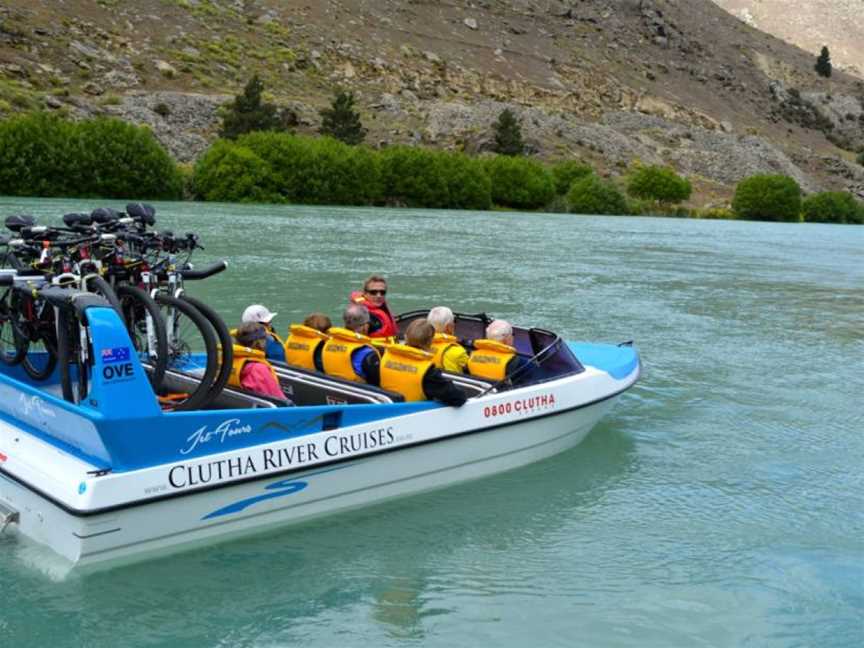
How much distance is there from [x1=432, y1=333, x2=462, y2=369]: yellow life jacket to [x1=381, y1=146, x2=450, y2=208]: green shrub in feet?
190

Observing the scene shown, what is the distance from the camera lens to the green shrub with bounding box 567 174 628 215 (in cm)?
7338

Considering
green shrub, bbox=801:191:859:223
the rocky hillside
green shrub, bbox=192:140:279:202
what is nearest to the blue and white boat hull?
green shrub, bbox=192:140:279:202

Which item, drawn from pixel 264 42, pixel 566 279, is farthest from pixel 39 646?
pixel 264 42

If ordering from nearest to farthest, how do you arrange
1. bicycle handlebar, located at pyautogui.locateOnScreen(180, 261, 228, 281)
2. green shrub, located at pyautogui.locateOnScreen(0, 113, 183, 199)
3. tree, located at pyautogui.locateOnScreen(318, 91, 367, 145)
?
1. bicycle handlebar, located at pyautogui.locateOnScreen(180, 261, 228, 281)
2. green shrub, located at pyautogui.locateOnScreen(0, 113, 183, 199)
3. tree, located at pyautogui.locateOnScreen(318, 91, 367, 145)

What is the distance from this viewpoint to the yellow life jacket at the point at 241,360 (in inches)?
270

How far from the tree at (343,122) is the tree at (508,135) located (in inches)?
497

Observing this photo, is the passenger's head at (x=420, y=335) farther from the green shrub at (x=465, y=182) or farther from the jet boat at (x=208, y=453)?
the green shrub at (x=465, y=182)

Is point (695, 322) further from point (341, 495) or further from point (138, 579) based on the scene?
point (138, 579)

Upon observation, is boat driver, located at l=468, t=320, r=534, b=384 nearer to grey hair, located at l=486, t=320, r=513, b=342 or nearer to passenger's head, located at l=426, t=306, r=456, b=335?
grey hair, located at l=486, t=320, r=513, b=342

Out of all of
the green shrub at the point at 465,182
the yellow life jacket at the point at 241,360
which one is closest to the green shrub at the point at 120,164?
the green shrub at the point at 465,182

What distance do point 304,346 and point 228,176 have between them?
50.2 meters

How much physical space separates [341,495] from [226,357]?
1.21 metres

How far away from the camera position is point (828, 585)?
6492mm

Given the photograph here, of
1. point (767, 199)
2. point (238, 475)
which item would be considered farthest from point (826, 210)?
point (238, 475)
